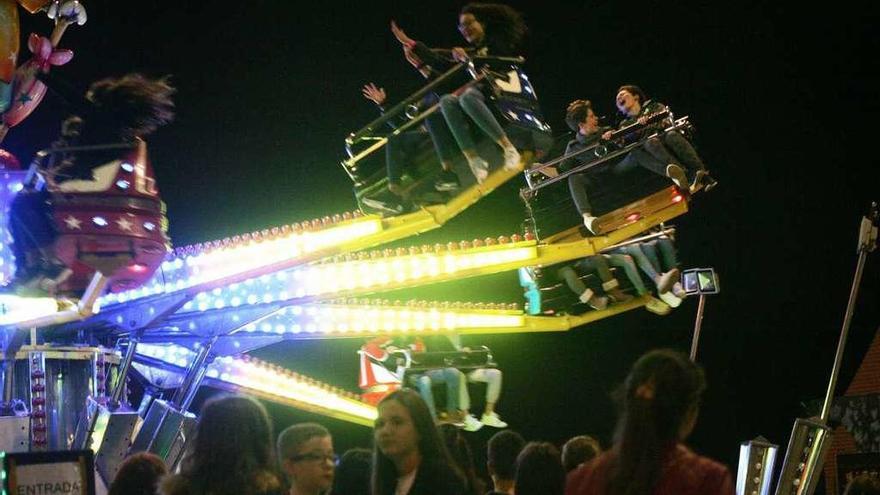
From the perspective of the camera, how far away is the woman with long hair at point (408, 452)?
4.68m

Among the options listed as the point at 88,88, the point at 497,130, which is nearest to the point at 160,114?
the point at 88,88

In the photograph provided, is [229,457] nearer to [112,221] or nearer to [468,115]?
[112,221]

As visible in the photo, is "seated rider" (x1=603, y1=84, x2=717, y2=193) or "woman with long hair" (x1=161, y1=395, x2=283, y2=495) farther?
"seated rider" (x1=603, y1=84, x2=717, y2=193)

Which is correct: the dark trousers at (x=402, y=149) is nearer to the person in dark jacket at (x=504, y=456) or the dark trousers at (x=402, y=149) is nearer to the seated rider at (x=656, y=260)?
the person in dark jacket at (x=504, y=456)

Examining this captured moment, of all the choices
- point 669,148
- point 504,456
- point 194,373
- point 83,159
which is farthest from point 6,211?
point 669,148

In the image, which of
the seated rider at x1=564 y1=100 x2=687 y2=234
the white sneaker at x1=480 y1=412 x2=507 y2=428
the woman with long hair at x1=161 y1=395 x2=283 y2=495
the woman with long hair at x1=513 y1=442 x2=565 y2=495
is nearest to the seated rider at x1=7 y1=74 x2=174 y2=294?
the woman with long hair at x1=513 y1=442 x2=565 y2=495

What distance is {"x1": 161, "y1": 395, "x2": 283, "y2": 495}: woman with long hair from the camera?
13.5ft

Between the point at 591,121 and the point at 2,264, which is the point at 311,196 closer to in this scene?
the point at 591,121

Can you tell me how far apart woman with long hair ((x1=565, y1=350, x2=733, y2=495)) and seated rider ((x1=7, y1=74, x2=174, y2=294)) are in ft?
16.9

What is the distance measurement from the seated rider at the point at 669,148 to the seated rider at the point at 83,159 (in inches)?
169

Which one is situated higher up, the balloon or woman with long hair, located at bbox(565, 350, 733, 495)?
the balloon

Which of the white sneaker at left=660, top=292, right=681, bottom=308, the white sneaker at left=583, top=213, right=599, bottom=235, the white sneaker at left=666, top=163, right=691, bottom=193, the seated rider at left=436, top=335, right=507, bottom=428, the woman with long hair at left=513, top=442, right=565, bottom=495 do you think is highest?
the white sneaker at left=666, top=163, right=691, bottom=193

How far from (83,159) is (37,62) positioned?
1.05m

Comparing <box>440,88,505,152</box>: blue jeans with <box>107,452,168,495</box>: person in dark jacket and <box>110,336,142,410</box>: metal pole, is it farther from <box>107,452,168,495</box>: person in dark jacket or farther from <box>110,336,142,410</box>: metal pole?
<box>107,452,168,495</box>: person in dark jacket
